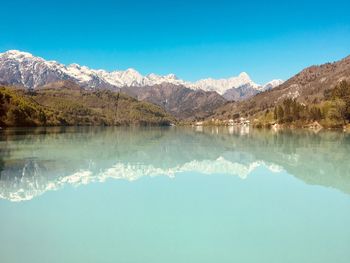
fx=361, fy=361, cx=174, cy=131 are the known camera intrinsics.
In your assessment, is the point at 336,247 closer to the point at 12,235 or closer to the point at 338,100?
the point at 12,235

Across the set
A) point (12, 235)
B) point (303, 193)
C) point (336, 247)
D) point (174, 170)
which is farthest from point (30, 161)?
point (336, 247)

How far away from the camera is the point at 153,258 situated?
43.7 ft

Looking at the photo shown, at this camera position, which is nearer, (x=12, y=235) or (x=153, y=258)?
(x=153, y=258)

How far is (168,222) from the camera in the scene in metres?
18.0

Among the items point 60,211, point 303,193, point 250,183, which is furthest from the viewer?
point 250,183

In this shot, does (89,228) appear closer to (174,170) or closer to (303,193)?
(303,193)

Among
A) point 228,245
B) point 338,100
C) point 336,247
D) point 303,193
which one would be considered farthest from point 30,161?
point 338,100

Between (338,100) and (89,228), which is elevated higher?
(338,100)

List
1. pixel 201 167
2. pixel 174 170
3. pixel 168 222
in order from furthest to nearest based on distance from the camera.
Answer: pixel 201 167 → pixel 174 170 → pixel 168 222

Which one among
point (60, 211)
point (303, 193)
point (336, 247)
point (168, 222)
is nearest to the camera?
point (336, 247)

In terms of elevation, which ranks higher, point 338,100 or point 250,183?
point 338,100

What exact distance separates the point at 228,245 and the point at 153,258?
3239 mm

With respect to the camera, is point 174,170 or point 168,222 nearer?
point 168,222

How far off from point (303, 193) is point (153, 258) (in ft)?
51.6
